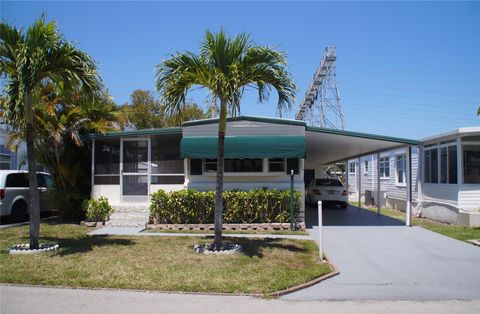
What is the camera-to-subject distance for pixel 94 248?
923cm

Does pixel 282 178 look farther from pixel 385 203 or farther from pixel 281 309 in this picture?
pixel 385 203

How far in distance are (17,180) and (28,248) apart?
18.6ft

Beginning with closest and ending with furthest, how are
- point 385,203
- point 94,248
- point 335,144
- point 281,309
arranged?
1. point 281,309
2. point 94,248
3. point 335,144
4. point 385,203

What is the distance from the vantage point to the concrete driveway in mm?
6344

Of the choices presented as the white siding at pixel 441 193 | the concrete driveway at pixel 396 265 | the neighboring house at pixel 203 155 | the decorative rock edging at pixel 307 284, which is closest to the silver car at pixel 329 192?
the white siding at pixel 441 193

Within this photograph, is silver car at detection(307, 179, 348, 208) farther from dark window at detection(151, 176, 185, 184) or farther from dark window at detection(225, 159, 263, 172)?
dark window at detection(151, 176, 185, 184)

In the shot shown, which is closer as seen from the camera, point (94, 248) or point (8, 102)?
point (8, 102)

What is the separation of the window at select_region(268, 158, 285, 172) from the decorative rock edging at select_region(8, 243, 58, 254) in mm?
6819

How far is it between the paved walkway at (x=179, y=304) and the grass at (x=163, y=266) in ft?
1.17

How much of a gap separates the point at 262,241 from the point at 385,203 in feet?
45.7

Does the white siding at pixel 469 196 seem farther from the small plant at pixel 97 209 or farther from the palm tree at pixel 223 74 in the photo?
the small plant at pixel 97 209

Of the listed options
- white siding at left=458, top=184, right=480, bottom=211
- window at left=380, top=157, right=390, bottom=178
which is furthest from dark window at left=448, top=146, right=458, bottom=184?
window at left=380, top=157, right=390, bottom=178

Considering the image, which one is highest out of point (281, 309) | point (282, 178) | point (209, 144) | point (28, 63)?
point (28, 63)

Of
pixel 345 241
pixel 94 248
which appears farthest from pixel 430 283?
pixel 94 248
